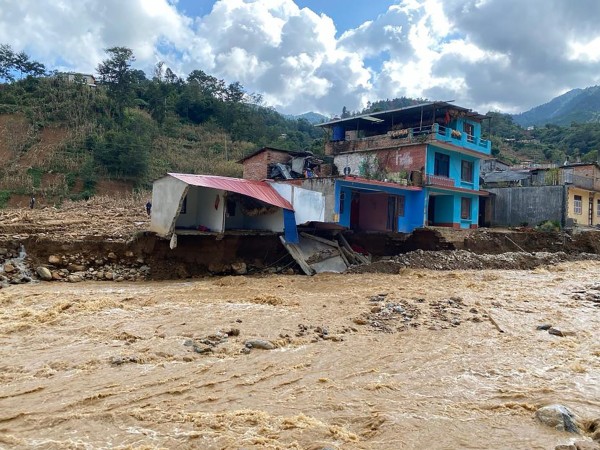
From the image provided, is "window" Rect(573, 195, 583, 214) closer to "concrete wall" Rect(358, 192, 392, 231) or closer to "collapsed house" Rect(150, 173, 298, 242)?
"concrete wall" Rect(358, 192, 392, 231)

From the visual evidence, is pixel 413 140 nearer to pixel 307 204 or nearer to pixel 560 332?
pixel 307 204

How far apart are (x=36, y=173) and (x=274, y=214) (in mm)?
23621

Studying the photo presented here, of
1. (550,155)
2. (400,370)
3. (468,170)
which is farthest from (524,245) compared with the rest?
(550,155)

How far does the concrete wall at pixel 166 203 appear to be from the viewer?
15.2 meters

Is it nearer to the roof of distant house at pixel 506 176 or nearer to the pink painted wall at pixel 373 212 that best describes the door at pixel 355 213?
the pink painted wall at pixel 373 212

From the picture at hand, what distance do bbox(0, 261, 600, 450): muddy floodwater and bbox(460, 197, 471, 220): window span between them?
15.2 m

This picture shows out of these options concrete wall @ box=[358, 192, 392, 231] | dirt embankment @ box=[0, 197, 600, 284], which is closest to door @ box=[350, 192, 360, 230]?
concrete wall @ box=[358, 192, 392, 231]

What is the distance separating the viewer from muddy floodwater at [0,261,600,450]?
16.9 feet

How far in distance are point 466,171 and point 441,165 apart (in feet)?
10.5

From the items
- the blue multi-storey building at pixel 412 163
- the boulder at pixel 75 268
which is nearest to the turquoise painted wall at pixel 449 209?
the blue multi-storey building at pixel 412 163

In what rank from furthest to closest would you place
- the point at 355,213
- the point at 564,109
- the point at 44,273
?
1. the point at 564,109
2. the point at 355,213
3. the point at 44,273

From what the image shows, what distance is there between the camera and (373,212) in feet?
76.8

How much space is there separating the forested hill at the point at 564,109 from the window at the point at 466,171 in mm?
88756

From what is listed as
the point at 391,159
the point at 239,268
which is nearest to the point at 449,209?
the point at 391,159
